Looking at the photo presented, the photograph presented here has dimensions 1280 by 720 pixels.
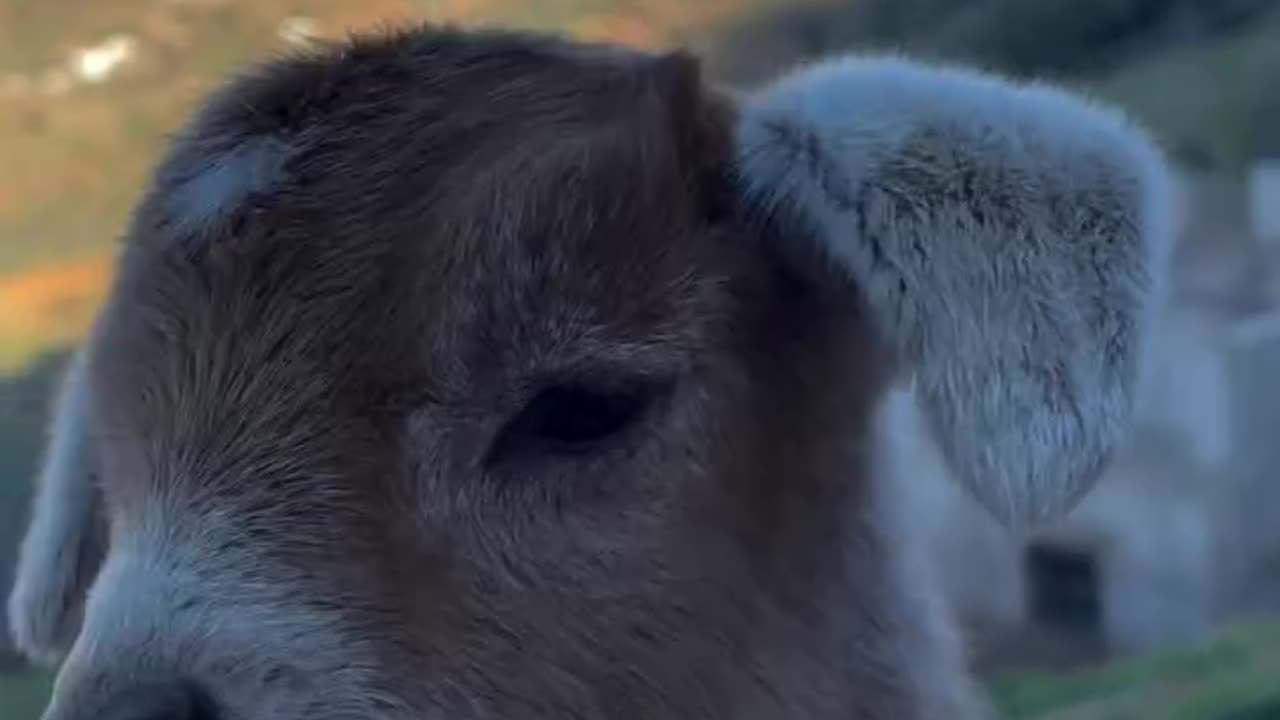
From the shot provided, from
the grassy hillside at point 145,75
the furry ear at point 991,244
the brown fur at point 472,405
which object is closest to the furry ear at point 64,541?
the grassy hillside at point 145,75

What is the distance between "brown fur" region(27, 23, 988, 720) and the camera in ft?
10.1

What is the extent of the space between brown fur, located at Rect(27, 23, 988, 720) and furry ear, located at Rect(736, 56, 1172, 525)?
138 millimetres

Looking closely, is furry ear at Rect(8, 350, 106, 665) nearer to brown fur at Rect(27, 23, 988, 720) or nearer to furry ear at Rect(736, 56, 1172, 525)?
brown fur at Rect(27, 23, 988, 720)

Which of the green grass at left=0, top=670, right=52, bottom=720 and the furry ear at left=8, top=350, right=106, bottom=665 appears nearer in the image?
the furry ear at left=8, top=350, right=106, bottom=665

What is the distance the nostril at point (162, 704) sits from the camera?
287 cm

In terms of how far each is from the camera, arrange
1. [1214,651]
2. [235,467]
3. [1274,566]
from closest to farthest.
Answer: [235,467]
[1214,651]
[1274,566]

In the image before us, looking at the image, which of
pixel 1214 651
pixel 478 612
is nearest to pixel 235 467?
pixel 478 612

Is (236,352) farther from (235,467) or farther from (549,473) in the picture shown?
(549,473)

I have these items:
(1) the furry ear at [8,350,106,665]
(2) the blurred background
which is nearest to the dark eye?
(2) the blurred background

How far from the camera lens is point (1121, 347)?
3.32m

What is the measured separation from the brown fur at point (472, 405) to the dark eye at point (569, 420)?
0.01 meters

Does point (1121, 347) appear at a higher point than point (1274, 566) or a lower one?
higher

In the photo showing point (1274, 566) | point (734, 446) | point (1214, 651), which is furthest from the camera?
point (1274, 566)

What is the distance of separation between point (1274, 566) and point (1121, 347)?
1483cm
